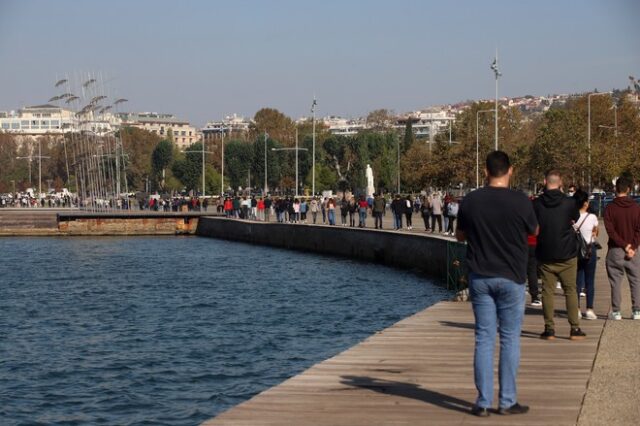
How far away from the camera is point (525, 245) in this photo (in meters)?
9.14

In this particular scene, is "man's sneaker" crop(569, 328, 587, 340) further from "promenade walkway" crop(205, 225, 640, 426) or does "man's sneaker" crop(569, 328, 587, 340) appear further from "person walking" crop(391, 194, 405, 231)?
"person walking" crop(391, 194, 405, 231)

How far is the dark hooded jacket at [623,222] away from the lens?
1453 centimetres

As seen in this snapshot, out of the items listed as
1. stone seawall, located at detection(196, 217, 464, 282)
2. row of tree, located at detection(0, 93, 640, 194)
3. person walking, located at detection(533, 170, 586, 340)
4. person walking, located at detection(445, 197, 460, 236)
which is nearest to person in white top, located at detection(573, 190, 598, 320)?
person walking, located at detection(533, 170, 586, 340)

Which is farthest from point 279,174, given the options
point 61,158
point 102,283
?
point 102,283

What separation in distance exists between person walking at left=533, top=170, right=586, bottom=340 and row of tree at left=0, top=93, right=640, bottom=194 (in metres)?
56.5

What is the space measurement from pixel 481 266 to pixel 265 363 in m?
11.5

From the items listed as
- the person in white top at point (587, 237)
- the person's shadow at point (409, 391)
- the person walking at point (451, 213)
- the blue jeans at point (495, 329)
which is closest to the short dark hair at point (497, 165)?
the blue jeans at point (495, 329)

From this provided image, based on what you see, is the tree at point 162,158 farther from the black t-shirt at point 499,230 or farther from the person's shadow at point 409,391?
the black t-shirt at point 499,230

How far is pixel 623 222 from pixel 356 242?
1500 inches

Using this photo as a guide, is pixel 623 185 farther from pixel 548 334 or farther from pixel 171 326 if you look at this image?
pixel 171 326

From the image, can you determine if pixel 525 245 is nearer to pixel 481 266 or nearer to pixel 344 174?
pixel 481 266

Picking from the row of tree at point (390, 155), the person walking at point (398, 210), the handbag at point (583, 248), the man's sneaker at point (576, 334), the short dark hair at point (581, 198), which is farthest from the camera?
the row of tree at point (390, 155)

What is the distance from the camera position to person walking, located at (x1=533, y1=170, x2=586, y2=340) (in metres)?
13.0

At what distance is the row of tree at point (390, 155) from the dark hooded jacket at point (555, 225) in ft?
186
